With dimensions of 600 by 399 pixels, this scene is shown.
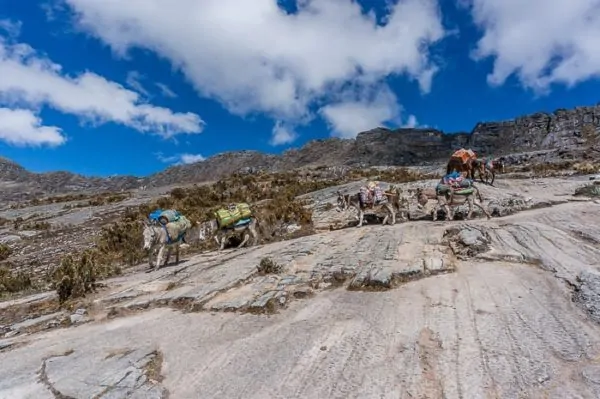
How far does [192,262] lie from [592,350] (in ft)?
39.4

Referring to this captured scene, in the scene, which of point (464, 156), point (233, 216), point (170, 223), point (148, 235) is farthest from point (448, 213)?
point (148, 235)

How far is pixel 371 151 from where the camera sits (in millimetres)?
116062

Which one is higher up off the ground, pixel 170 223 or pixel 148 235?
pixel 170 223

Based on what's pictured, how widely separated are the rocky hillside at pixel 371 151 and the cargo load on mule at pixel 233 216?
77073mm

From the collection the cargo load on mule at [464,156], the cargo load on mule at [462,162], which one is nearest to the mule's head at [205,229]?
the cargo load on mule at [462,162]

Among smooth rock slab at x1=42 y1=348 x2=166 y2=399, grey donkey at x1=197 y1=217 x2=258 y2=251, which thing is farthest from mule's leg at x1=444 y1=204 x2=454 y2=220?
smooth rock slab at x1=42 y1=348 x2=166 y2=399

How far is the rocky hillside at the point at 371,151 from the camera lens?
100m

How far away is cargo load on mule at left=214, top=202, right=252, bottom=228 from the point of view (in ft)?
60.2

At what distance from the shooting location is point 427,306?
9.76 metres

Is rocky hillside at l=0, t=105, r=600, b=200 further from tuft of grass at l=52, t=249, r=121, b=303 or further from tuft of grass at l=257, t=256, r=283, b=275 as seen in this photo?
tuft of grass at l=257, t=256, r=283, b=275

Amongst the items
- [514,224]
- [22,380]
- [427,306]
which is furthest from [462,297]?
[22,380]

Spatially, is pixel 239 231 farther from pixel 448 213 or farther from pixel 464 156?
pixel 464 156

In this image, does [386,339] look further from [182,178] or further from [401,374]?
[182,178]

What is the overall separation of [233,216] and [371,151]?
10050 cm
